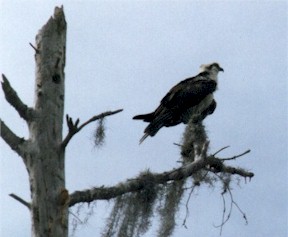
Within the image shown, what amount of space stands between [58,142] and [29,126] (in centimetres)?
28

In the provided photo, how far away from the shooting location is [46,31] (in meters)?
6.18

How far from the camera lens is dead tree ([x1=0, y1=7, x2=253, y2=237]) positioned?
548 cm

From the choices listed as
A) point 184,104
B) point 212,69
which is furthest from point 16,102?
point 212,69

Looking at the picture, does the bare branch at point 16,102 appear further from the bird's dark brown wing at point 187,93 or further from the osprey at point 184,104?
the bird's dark brown wing at point 187,93

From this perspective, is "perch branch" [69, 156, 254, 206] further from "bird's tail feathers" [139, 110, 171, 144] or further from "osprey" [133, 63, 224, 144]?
"osprey" [133, 63, 224, 144]

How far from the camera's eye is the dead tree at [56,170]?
18.0ft

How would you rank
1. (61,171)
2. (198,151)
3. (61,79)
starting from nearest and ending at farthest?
(61,171), (61,79), (198,151)

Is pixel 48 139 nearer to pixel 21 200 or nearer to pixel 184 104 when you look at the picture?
pixel 21 200

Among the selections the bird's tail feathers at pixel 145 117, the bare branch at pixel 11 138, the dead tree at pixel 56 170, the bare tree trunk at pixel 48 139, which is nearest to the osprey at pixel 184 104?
the bird's tail feathers at pixel 145 117

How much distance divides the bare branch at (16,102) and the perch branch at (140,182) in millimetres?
737

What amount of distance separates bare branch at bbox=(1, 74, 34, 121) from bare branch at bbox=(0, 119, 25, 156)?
0.54 feet

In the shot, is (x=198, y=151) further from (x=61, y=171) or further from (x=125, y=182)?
(x=61, y=171)

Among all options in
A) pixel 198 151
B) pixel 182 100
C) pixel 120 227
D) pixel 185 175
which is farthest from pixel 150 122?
pixel 120 227

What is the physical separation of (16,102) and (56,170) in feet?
2.18
